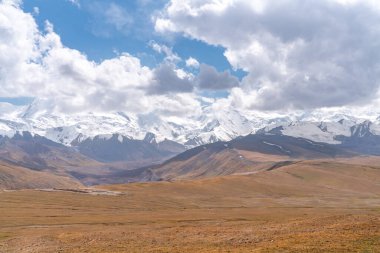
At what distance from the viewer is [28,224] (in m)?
122

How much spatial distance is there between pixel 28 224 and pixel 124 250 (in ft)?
223

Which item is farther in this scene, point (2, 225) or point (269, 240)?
point (2, 225)

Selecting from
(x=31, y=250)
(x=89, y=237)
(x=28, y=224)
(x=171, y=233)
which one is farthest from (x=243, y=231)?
(x=28, y=224)

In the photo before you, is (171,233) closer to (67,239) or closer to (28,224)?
(67,239)

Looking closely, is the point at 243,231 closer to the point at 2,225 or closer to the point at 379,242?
the point at 379,242

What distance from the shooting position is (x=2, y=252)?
69.0 m

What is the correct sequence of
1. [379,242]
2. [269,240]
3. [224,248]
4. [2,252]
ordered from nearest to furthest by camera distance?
[379,242] → [224,248] → [269,240] → [2,252]

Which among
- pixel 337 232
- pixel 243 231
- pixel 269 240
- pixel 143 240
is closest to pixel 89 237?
pixel 143 240

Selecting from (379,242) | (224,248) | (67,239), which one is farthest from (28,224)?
(379,242)

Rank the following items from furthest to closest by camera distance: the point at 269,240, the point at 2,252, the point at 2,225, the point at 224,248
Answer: the point at 2,225, the point at 2,252, the point at 269,240, the point at 224,248

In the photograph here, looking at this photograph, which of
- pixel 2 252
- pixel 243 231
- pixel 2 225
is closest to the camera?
pixel 2 252

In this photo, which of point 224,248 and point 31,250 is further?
point 31,250

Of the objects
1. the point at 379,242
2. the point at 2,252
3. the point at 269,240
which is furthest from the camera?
the point at 2,252

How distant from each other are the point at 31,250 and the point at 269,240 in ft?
108
